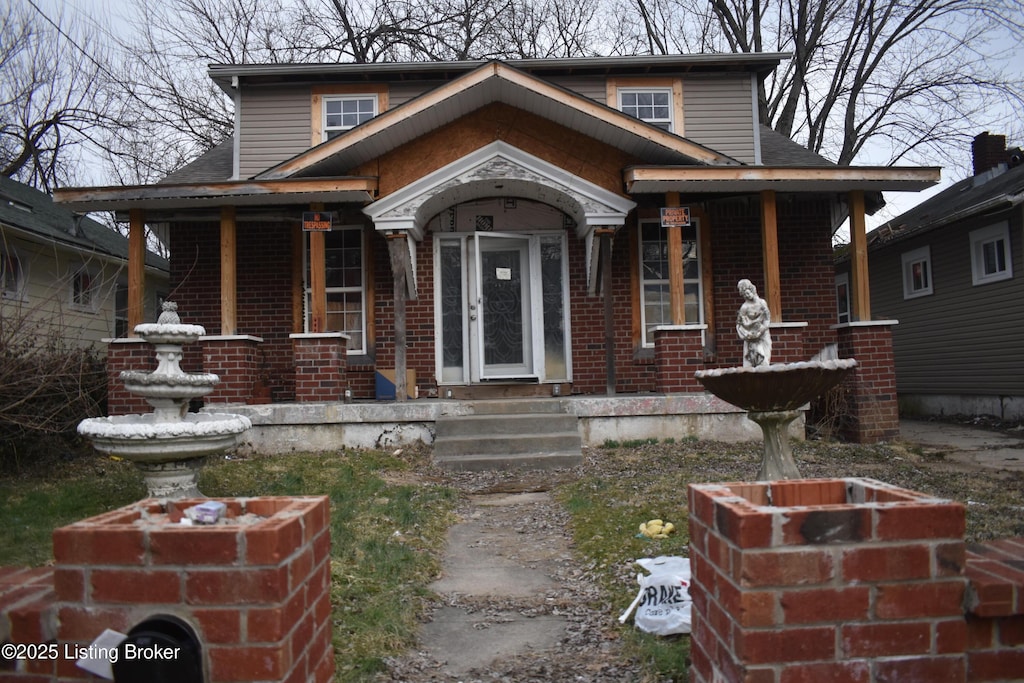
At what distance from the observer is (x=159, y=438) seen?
194 inches

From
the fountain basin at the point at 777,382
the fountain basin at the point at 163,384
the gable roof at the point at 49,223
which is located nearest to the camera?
the fountain basin at the point at 777,382

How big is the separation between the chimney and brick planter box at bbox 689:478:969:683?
63.1ft

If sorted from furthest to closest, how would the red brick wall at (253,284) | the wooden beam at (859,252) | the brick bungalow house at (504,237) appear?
1. the red brick wall at (253,284)
2. the wooden beam at (859,252)
3. the brick bungalow house at (504,237)

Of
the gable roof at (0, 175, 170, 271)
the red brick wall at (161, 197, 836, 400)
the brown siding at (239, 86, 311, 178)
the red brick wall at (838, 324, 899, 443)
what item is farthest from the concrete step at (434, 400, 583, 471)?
the gable roof at (0, 175, 170, 271)

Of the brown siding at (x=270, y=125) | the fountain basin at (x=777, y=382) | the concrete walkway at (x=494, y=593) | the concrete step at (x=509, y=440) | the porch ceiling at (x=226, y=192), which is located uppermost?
the brown siding at (x=270, y=125)

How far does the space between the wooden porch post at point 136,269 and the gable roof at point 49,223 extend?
7.74ft

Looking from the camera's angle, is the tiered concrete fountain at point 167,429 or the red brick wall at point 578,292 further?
the red brick wall at point 578,292

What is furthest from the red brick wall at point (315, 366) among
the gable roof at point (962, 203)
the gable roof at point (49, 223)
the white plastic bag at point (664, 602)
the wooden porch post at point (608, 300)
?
the gable roof at point (962, 203)

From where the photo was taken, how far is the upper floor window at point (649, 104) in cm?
1184

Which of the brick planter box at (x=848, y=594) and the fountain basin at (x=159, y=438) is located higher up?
the fountain basin at (x=159, y=438)

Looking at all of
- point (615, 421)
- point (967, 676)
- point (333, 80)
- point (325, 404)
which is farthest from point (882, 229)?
point (967, 676)

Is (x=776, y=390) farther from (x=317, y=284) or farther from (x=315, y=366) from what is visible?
(x=317, y=284)

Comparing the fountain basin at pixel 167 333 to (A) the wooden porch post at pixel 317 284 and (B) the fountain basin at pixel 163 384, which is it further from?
(A) the wooden porch post at pixel 317 284

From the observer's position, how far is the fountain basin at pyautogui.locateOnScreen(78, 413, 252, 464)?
16.1ft
